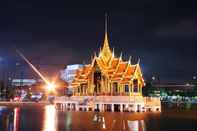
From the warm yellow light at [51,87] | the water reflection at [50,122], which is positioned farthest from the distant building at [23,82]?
the water reflection at [50,122]

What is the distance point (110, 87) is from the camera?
178 ft

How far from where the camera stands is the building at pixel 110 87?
174 feet

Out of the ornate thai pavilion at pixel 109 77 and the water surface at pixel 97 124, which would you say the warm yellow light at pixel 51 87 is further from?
the water surface at pixel 97 124

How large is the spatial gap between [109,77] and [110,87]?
1397mm

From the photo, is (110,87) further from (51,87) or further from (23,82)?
(23,82)

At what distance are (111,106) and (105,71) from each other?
4.82 meters

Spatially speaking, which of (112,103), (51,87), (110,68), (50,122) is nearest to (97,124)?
(50,122)

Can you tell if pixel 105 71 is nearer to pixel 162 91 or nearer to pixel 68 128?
pixel 68 128

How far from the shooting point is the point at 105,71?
2143 inches

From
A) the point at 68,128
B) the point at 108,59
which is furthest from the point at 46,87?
the point at 68,128

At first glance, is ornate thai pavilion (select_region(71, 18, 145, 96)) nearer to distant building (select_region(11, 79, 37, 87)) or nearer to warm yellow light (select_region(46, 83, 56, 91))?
warm yellow light (select_region(46, 83, 56, 91))

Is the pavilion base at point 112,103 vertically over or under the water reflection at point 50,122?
over

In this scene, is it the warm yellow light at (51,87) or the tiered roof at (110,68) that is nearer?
the tiered roof at (110,68)

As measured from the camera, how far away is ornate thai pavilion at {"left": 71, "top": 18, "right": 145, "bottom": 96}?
53.5 metres
